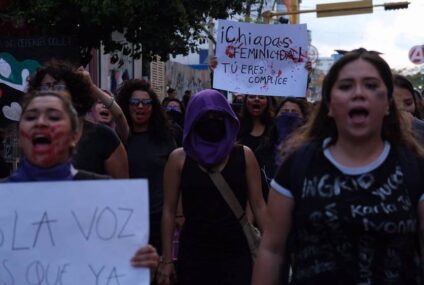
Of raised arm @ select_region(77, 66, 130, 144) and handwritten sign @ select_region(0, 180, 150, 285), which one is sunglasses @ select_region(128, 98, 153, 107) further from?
handwritten sign @ select_region(0, 180, 150, 285)

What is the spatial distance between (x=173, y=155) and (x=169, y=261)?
Result: 0.61m

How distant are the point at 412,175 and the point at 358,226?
0.95 ft

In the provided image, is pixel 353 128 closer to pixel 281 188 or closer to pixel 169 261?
pixel 281 188

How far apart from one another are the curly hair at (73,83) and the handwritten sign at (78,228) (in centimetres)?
104

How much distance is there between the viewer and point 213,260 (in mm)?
4391

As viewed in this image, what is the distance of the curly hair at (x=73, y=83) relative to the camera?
401 cm

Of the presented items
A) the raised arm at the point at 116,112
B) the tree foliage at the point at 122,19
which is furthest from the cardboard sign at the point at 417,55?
the raised arm at the point at 116,112

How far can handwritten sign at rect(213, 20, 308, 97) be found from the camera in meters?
7.18

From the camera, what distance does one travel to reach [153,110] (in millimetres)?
6008

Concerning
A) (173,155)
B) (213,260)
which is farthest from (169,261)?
A: (173,155)

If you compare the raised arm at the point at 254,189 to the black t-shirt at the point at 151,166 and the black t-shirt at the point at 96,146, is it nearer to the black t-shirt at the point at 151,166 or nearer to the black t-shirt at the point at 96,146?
the black t-shirt at the point at 96,146

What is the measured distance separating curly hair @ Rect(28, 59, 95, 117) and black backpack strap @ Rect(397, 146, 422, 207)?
1.70 m

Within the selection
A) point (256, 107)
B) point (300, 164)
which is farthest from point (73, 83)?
point (256, 107)

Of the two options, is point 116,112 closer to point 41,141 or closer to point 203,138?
point 203,138
